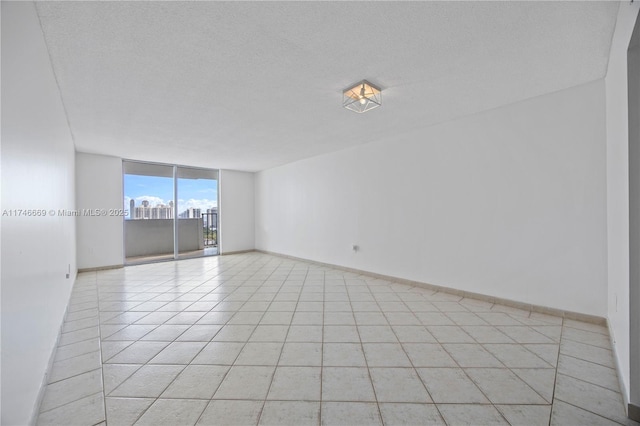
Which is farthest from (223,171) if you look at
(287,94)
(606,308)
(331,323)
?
(606,308)

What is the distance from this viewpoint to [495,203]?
3064 millimetres

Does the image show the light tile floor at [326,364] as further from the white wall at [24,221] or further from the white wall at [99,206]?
the white wall at [99,206]

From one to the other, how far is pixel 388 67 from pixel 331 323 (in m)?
2.50

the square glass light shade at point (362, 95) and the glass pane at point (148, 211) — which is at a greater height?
the square glass light shade at point (362, 95)

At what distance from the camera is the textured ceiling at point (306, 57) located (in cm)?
159

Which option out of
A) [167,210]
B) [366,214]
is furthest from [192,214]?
[366,214]

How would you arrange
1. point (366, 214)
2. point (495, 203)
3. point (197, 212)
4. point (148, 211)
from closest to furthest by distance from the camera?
point (495, 203) < point (366, 214) < point (148, 211) < point (197, 212)

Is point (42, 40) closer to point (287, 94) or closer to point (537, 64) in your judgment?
point (287, 94)

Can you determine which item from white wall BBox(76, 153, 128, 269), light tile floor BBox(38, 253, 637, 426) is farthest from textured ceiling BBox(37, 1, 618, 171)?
light tile floor BBox(38, 253, 637, 426)

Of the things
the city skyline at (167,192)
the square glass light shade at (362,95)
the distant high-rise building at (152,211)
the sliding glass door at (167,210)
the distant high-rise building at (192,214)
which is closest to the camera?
the square glass light shade at (362,95)

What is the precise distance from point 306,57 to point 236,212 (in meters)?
5.90

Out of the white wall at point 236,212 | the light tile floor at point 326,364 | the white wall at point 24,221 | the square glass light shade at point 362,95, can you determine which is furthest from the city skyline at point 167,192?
the square glass light shade at point 362,95

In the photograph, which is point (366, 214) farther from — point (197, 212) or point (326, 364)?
point (197, 212)

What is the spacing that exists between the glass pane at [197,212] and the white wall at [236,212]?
0.34 meters
